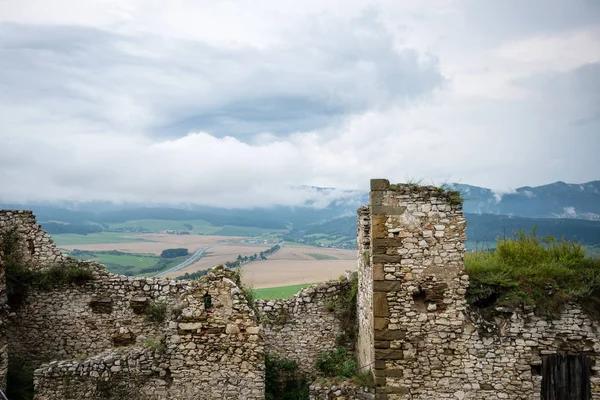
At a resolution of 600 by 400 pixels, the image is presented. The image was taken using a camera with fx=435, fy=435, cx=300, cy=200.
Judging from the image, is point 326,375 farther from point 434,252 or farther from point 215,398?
point 434,252

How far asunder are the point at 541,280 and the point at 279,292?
877 centimetres

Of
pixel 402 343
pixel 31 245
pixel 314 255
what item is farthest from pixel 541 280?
pixel 314 255

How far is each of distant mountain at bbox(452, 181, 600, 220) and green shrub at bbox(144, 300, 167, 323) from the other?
173 feet

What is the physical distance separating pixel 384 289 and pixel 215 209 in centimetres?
14649

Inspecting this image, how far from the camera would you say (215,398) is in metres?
10.9

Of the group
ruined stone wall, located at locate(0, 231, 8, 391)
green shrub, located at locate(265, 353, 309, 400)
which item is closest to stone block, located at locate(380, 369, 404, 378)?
green shrub, located at locate(265, 353, 309, 400)

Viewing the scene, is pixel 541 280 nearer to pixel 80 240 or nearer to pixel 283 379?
pixel 283 379

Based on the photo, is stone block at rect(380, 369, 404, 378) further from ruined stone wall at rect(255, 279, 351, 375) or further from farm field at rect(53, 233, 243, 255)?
farm field at rect(53, 233, 243, 255)

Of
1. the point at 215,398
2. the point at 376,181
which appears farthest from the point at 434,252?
the point at 215,398

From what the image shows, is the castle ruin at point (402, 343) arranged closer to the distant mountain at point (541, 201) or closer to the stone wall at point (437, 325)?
the stone wall at point (437, 325)

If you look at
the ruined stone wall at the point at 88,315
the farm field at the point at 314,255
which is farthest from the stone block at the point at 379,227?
the farm field at the point at 314,255

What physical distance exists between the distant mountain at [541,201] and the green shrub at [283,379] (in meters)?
50.6

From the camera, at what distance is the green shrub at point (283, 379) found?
1357 centimetres

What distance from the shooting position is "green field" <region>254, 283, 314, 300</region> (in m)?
14.8
